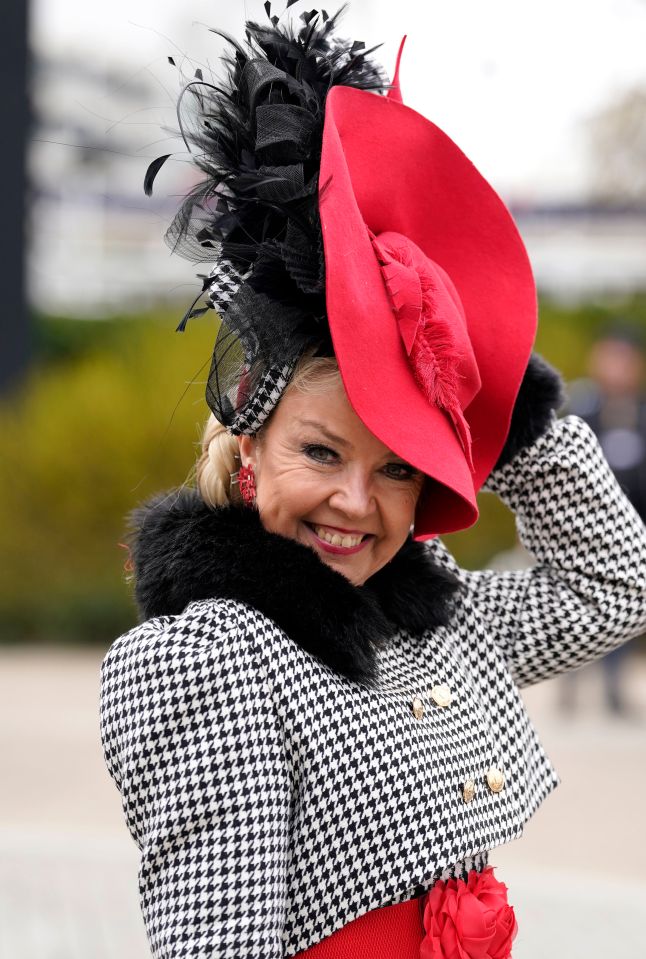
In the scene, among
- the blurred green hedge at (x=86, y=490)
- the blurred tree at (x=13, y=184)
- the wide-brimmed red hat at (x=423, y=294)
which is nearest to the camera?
the wide-brimmed red hat at (x=423, y=294)

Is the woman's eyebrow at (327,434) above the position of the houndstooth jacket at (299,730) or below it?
above

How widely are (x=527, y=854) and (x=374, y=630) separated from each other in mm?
3766

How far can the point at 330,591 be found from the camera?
192cm

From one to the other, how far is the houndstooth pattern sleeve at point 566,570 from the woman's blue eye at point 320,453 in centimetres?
51

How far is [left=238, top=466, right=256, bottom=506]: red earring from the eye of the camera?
206cm

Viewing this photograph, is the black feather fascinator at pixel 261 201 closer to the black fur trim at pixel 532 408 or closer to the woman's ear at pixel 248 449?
the woman's ear at pixel 248 449

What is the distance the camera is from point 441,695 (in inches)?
80.2

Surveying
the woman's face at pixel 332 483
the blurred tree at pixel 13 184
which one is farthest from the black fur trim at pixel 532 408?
the blurred tree at pixel 13 184

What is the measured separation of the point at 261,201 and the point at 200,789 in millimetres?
843

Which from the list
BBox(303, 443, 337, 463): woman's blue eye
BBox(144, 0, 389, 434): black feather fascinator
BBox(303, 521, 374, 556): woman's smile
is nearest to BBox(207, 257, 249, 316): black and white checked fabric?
BBox(144, 0, 389, 434): black feather fascinator

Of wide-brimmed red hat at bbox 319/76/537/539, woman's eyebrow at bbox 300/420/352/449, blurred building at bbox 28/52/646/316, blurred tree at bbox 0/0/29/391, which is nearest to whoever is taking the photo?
wide-brimmed red hat at bbox 319/76/537/539

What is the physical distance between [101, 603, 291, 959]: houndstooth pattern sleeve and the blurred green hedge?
769cm

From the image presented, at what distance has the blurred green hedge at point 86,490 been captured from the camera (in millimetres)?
9656

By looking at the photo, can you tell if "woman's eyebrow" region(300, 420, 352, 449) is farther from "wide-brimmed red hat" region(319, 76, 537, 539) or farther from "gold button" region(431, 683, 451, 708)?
"gold button" region(431, 683, 451, 708)
